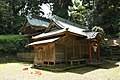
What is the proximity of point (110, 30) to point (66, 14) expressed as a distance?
1144cm

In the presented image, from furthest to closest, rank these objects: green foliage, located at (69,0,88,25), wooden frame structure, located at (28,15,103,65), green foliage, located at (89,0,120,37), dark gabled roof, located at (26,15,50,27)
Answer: green foliage, located at (69,0,88,25) < green foliage, located at (89,0,120,37) < dark gabled roof, located at (26,15,50,27) < wooden frame structure, located at (28,15,103,65)

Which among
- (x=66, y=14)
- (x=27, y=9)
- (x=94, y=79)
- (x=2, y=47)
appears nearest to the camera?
(x=94, y=79)

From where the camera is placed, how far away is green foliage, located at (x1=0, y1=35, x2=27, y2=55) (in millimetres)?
29611

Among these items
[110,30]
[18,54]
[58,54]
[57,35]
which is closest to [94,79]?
[58,54]

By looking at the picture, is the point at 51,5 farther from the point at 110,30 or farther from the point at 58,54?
the point at 58,54

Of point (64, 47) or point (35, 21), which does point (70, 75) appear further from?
point (35, 21)

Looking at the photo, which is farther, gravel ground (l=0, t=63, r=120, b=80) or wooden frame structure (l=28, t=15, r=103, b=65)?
wooden frame structure (l=28, t=15, r=103, b=65)

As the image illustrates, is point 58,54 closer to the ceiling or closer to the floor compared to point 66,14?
closer to the floor

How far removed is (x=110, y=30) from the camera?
33.3 meters

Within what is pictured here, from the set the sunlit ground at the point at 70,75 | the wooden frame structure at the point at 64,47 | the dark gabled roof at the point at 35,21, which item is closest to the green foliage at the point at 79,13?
the dark gabled roof at the point at 35,21

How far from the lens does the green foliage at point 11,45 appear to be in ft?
97.1

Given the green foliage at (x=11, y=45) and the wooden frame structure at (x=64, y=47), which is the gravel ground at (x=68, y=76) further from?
the green foliage at (x=11, y=45)

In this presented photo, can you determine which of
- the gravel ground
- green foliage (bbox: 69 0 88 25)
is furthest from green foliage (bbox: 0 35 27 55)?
the gravel ground

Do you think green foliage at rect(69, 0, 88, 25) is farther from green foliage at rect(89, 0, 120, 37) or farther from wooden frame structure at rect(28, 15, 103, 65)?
wooden frame structure at rect(28, 15, 103, 65)
